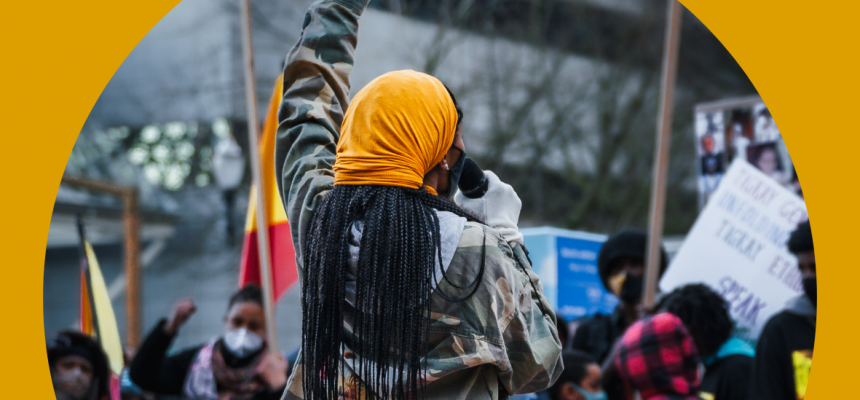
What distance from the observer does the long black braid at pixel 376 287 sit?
1705 millimetres

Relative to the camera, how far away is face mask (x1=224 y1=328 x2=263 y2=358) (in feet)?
12.2

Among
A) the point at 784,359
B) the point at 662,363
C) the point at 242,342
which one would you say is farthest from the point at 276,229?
the point at 784,359

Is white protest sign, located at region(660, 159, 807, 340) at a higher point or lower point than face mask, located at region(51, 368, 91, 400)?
higher

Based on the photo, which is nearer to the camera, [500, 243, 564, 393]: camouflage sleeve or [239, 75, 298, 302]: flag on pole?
[500, 243, 564, 393]: camouflage sleeve

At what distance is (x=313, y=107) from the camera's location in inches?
79.7

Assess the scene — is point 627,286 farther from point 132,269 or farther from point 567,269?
point 132,269

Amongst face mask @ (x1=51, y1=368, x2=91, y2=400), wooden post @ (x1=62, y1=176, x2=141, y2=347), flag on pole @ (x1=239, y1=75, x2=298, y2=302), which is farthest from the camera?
wooden post @ (x1=62, y1=176, x2=141, y2=347)

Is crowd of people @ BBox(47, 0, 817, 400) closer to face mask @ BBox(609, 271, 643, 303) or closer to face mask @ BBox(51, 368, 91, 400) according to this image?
face mask @ BBox(51, 368, 91, 400)

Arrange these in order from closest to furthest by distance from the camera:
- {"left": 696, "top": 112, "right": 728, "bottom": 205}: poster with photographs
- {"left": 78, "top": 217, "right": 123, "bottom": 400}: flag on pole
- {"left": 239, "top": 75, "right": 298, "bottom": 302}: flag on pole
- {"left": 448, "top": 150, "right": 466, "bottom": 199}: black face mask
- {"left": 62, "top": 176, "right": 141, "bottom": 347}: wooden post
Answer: {"left": 448, "top": 150, "right": 466, "bottom": 199}: black face mask, {"left": 78, "top": 217, "right": 123, "bottom": 400}: flag on pole, {"left": 239, "top": 75, "right": 298, "bottom": 302}: flag on pole, {"left": 696, "top": 112, "right": 728, "bottom": 205}: poster with photographs, {"left": 62, "top": 176, "right": 141, "bottom": 347}: wooden post

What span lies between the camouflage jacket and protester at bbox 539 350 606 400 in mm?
1590

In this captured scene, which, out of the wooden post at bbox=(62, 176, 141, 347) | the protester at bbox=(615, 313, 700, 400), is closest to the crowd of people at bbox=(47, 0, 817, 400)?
the protester at bbox=(615, 313, 700, 400)

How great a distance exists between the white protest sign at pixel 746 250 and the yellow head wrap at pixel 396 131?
9.15 feet

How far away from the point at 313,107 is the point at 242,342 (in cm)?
204

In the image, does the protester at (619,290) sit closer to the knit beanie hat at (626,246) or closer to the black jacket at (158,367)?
the knit beanie hat at (626,246)
